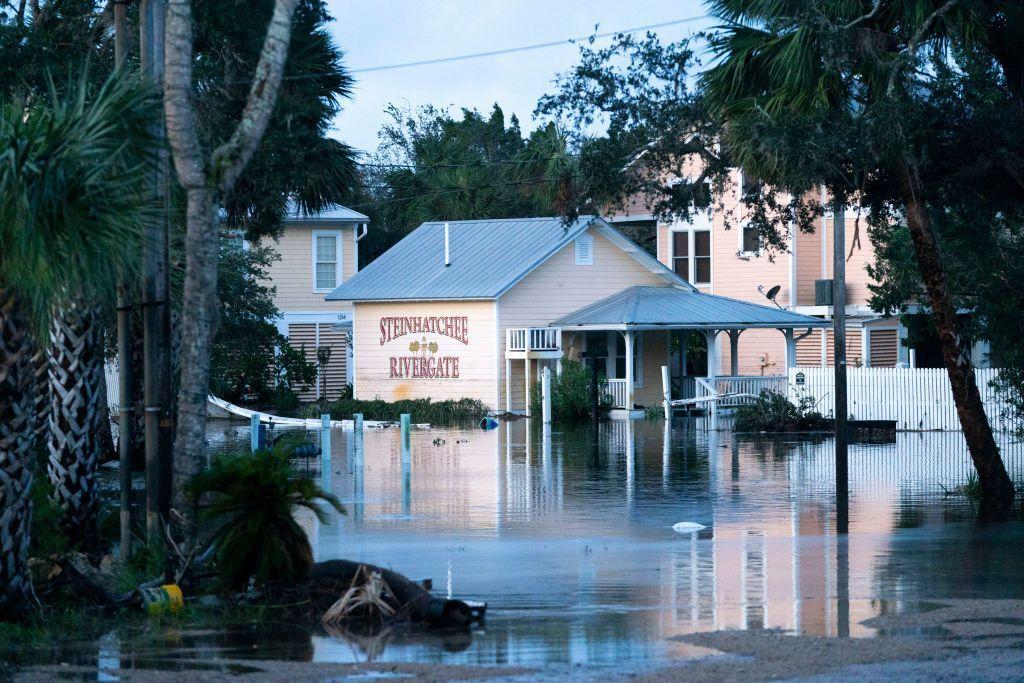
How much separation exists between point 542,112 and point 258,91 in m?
7.93

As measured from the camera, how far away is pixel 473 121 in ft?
226

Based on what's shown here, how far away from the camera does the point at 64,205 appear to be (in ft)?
30.1

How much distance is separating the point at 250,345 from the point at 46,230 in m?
28.4

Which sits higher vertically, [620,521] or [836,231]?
[836,231]

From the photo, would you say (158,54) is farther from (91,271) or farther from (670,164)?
(670,164)

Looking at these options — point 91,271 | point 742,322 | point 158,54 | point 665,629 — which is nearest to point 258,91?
point 158,54

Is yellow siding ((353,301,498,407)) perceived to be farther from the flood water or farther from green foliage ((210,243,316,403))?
the flood water

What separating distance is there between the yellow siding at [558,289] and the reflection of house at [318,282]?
8.13m

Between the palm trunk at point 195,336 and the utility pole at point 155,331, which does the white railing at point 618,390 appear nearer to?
the utility pole at point 155,331

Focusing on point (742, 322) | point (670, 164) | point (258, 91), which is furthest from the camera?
point (742, 322)

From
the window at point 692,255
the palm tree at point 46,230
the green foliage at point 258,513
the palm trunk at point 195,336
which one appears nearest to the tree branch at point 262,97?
the palm trunk at point 195,336

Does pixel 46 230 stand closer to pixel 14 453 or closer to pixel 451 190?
pixel 14 453

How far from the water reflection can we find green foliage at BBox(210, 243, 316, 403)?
935cm

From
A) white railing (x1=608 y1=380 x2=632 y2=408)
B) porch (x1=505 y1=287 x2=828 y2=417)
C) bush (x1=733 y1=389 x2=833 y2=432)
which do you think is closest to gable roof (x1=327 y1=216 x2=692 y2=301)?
porch (x1=505 y1=287 x2=828 y2=417)
